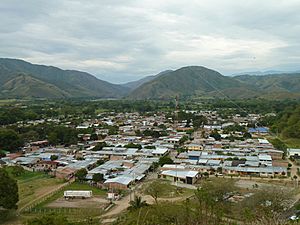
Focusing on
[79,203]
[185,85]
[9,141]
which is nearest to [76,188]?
[79,203]

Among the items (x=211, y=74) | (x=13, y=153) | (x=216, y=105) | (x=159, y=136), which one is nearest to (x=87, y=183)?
(x=13, y=153)

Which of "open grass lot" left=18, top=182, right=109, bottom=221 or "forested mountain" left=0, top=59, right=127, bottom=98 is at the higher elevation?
"forested mountain" left=0, top=59, right=127, bottom=98

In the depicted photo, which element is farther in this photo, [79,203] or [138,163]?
[138,163]

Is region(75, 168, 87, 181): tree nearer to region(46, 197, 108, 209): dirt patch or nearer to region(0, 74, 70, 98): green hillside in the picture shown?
region(46, 197, 108, 209): dirt patch

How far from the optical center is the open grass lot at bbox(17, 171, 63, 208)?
15.2 meters

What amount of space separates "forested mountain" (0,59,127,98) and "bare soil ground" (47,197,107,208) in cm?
8476

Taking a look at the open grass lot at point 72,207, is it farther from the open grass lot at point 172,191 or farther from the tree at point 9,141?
the tree at point 9,141

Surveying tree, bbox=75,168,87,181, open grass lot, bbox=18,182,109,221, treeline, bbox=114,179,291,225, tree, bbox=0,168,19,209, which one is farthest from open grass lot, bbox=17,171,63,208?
treeline, bbox=114,179,291,225

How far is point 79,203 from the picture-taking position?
569 inches

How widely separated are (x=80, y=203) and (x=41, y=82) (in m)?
105

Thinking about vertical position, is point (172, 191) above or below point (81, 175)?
below

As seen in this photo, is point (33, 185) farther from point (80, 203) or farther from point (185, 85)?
point (185, 85)

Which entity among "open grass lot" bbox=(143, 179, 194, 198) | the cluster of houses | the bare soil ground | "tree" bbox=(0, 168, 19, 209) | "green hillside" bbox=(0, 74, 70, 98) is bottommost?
the bare soil ground

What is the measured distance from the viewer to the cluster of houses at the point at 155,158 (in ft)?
62.4
